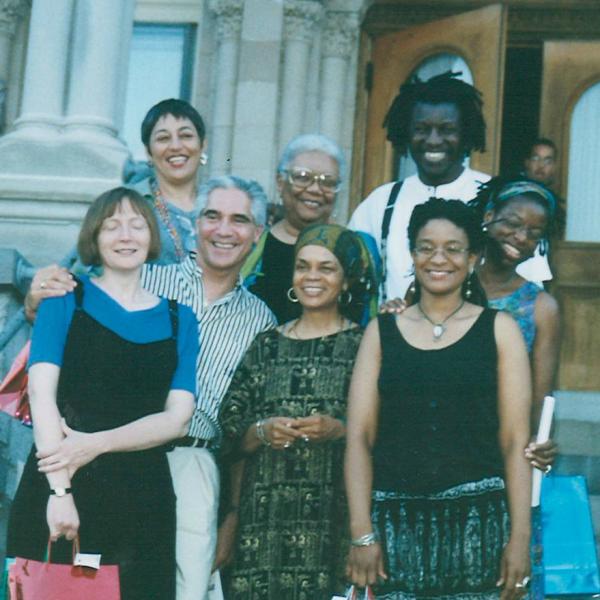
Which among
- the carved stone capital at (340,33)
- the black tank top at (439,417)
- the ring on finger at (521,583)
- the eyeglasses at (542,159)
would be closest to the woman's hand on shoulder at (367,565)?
the black tank top at (439,417)

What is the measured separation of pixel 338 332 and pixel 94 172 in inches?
152

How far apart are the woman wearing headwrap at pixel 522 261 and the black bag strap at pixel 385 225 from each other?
0.39 meters

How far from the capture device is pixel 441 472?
4.52 metres

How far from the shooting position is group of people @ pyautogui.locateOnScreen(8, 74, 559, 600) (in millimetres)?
4469

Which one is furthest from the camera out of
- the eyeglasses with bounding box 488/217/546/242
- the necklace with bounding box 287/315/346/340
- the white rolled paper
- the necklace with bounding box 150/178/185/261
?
the necklace with bounding box 150/178/185/261

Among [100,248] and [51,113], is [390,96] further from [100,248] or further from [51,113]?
[100,248]

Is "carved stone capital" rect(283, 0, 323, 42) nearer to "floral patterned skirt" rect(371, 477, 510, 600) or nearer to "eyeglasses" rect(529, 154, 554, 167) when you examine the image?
"eyeglasses" rect(529, 154, 554, 167)

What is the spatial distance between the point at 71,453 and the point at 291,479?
2.73 ft

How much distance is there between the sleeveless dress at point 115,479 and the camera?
4395 mm

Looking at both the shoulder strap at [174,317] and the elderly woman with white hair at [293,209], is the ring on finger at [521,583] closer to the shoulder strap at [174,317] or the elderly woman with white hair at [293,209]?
the shoulder strap at [174,317]

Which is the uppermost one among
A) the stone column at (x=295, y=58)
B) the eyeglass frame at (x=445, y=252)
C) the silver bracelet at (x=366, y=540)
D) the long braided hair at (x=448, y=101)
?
the stone column at (x=295, y=58)

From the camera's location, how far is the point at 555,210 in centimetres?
572

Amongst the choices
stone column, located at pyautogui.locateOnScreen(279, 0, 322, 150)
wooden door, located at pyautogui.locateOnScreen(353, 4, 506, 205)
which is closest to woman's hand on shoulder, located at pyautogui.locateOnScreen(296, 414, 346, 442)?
wooden door, located at pyautogui.locateOnScreen(353, 4, 506, 205)

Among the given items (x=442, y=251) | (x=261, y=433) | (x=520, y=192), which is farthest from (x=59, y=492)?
(x=520, y=192)
